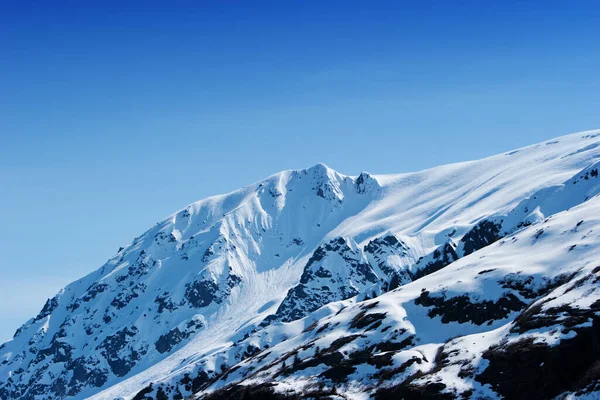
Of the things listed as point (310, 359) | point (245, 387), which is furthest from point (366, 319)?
point (245, 387)

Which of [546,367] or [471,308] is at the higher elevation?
[471,308]

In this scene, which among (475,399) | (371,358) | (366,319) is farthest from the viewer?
(366,319)

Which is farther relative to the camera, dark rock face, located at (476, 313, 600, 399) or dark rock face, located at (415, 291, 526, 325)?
dark rock face, located at (415, 291, 526, 325)

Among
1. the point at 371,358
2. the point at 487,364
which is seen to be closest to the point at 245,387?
→ the point at 371,358

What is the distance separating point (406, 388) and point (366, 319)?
4567cm

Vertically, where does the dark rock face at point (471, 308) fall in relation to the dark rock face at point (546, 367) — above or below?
above

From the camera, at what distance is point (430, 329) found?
448 ft

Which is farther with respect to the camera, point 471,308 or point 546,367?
point 471,308

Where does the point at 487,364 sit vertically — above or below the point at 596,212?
below

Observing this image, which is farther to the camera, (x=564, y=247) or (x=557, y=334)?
(x=564, y=247)

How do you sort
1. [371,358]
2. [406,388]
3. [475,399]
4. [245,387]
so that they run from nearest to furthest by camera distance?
1. [475,399]
2. [406,388]
3. [371,358]
4. [245,387]

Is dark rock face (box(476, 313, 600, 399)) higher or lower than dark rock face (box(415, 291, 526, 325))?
lower

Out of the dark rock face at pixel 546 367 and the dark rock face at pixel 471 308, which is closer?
the dark rock face at pixel 546 367

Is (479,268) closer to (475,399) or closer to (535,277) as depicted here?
(535,277)
